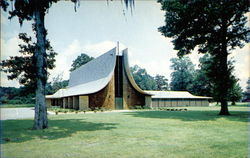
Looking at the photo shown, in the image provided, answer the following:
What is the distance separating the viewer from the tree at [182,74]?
277 ft

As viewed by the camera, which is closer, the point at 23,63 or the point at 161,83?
the point at 23,63

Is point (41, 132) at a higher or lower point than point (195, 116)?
higher

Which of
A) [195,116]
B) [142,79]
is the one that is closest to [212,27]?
[195,116]

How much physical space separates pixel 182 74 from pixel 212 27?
6340 cm

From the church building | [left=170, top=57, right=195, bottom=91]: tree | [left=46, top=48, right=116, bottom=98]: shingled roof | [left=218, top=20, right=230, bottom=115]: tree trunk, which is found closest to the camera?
[left=218, top=20, right=230, bottom=115]: tree trunk

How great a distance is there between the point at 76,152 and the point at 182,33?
70.3 ft

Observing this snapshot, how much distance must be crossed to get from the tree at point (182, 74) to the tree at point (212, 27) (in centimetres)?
5744

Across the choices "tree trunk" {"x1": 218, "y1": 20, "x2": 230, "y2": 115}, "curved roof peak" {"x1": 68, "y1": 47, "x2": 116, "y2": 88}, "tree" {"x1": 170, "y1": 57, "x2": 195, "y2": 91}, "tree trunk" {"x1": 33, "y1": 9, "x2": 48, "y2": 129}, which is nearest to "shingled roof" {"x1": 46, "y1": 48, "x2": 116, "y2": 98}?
"curved roof peak" {"x1": 68, "y1": 47, "x2": 116, "y2": 88}

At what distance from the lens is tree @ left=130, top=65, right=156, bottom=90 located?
9825cm

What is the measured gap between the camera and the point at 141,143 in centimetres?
853

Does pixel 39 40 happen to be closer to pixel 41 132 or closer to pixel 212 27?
pixel 41 132

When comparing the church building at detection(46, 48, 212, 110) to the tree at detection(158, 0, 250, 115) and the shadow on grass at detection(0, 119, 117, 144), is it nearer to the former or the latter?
the tree at detection(158, 0, 250, 115)

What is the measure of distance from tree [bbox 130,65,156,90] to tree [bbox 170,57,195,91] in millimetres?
13435

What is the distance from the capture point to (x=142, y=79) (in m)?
110
